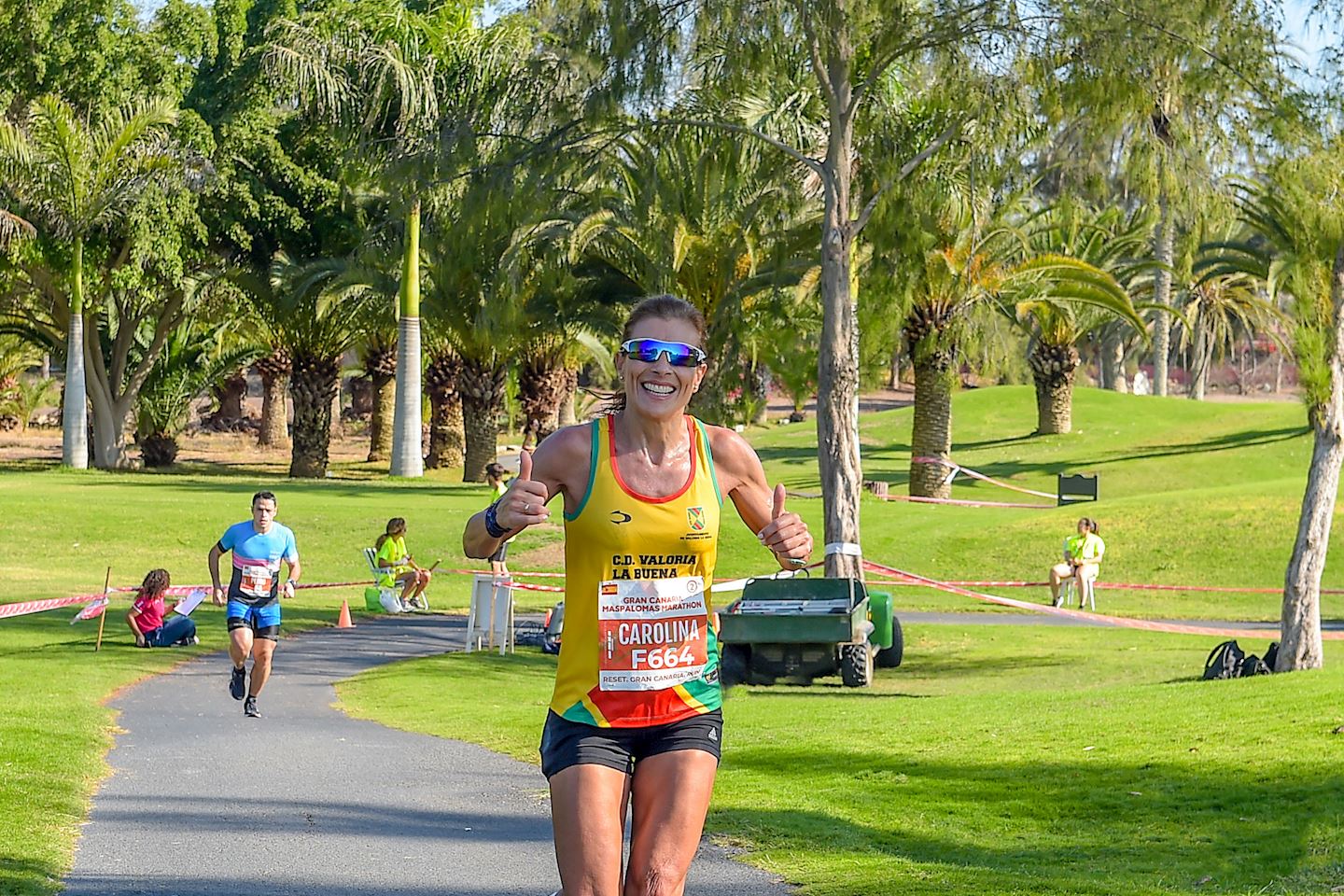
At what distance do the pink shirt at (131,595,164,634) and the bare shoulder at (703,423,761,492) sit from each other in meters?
15.0

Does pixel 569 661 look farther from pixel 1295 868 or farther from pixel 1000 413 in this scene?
pixel 1000 413

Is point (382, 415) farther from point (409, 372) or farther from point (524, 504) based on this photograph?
point (524, 504)

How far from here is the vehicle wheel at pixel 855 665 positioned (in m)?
16.2

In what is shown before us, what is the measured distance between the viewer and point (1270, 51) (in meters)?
16.6

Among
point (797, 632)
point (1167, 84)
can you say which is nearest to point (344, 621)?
point (797, 632)

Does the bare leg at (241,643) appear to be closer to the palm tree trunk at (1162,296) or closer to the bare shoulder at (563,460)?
the bare shoulder at (563,460)

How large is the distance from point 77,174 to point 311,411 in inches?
301

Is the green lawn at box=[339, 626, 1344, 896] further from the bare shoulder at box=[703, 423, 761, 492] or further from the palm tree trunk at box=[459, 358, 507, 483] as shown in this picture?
the palm tree trunk at box=[459, 358, 507, 483]

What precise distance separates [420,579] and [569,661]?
62.0ft

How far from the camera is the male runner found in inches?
512

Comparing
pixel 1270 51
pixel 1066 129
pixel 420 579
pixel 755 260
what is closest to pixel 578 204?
pixel 755 260

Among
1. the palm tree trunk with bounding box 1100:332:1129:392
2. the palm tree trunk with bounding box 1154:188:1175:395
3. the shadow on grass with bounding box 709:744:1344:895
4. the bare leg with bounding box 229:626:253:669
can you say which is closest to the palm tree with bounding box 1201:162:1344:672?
the shadow on grass with bounding box 709:744:1344:895

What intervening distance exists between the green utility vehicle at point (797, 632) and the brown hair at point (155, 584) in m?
6.37

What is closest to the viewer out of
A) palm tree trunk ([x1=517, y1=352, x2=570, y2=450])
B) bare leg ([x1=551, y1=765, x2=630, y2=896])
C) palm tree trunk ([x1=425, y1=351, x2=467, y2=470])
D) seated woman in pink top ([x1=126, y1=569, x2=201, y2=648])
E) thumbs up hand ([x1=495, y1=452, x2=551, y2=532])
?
bare leg ([x1=551, y1=765, x2=630, y2=896])
